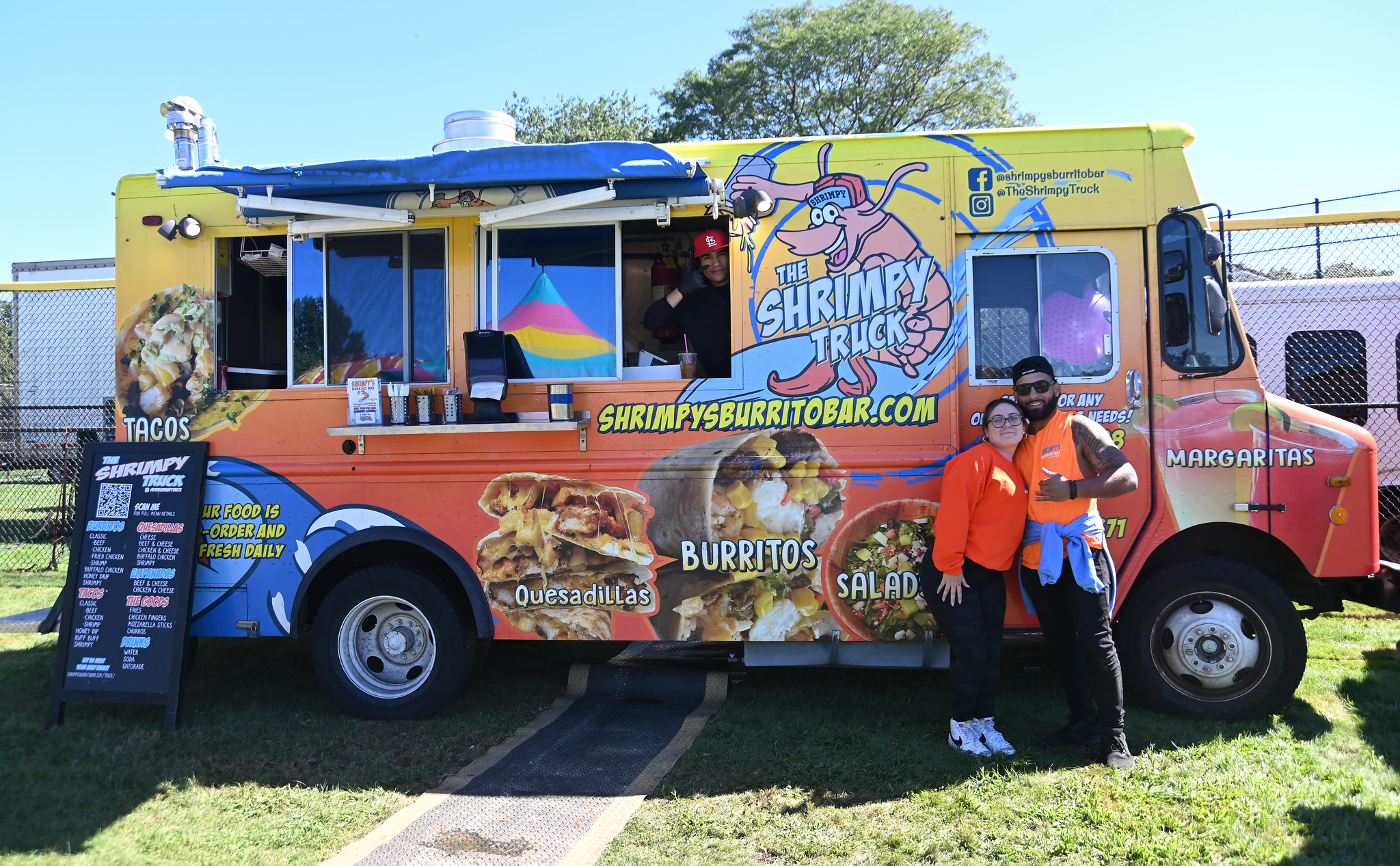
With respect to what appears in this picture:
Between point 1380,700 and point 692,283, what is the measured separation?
15.9ft

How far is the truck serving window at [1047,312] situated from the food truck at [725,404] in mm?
16

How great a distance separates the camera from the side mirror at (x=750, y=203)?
4684 millimetres

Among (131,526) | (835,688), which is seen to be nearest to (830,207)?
(835,688)

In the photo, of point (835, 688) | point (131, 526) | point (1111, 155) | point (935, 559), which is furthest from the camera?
point (835, 688)

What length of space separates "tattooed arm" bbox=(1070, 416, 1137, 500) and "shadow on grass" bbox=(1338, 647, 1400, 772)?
6.28 feet

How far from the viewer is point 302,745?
486cm

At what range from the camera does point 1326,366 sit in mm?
9203

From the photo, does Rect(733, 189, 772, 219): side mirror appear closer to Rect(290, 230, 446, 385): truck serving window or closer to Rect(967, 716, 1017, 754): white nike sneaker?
Rect(290, 230, 446, 385): truck serving window

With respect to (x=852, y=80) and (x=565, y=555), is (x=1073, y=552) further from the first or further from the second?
(x=852, y=80)

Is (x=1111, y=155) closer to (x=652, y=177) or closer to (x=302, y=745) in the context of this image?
(x=652, y=177)

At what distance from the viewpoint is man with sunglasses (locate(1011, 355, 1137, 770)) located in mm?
4355

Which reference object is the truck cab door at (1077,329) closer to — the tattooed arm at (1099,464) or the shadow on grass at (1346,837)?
the tattooed arm at (1099,464)

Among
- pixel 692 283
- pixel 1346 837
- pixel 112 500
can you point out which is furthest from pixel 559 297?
pixel 1346 837

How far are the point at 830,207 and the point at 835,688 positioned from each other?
3.05 meters
